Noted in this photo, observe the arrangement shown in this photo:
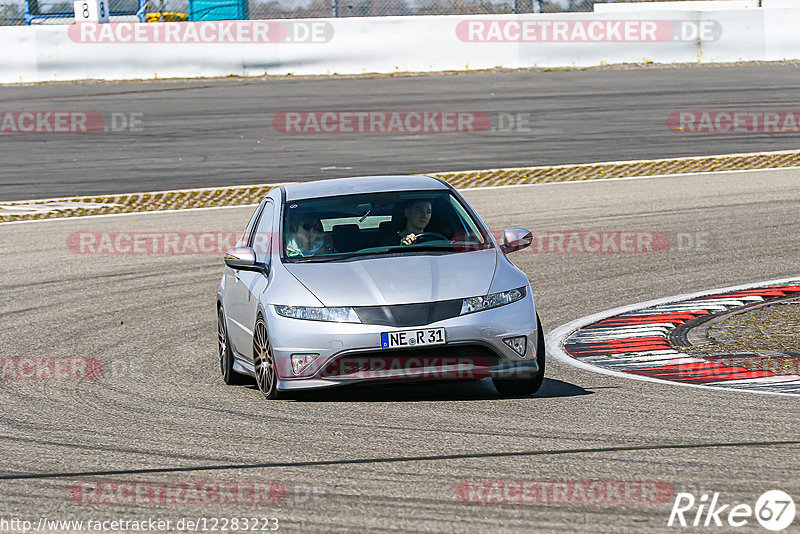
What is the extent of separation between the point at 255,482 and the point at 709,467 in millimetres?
2107

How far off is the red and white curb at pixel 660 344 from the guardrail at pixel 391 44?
62.4 ft

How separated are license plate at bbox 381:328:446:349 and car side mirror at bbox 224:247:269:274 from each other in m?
1.35

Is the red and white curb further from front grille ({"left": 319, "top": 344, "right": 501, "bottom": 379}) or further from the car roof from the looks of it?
Answer: the car roof

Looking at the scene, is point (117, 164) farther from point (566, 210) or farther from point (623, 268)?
point (623, 268)

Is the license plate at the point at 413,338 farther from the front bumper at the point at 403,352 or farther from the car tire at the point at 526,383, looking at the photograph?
the car tire at the point at 526,383

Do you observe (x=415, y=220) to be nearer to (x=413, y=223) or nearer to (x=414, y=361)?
(x=413, y=223)

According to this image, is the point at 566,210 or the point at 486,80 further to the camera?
the point at 486,80

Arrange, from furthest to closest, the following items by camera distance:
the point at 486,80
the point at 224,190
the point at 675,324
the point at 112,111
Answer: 1. the point at 486,80
2. the point at 112,111
3. the point at 224,190
4. the point at 675,324

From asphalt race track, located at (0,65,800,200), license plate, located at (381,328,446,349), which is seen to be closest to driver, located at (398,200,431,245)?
license plate, located at (381,328,446,349)

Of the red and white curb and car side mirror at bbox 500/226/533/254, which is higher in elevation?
car side mirror at bbox 500/226/533/254

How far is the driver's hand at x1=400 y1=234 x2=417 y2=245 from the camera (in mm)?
9102

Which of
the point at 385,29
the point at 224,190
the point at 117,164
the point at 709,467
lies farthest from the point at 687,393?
the point at 385,29

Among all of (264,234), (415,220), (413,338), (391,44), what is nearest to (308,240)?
(264,234)

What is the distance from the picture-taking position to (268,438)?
7156 mm
